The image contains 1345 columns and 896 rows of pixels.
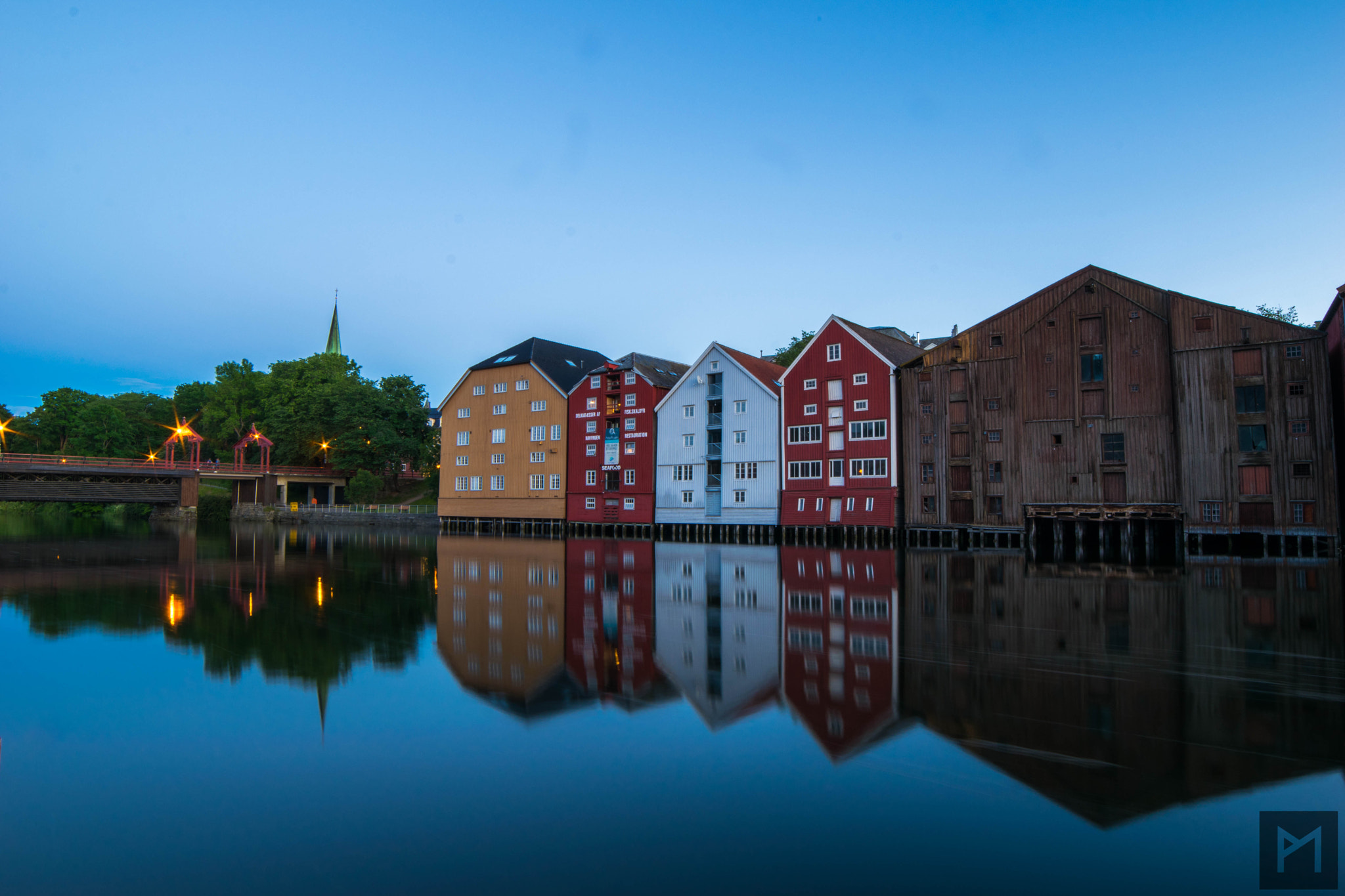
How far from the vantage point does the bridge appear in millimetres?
58281

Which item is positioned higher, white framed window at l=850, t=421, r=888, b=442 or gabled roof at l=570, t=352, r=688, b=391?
gabled roof at l=570, t=352, r=688, b=391

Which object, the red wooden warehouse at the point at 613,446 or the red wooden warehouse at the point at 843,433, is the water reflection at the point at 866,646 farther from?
the red wooden warehouse at the point at 613,446

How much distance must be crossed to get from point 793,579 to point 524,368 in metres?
39.2

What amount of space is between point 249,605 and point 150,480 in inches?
2480

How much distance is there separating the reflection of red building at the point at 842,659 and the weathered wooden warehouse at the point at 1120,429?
19.7 metres

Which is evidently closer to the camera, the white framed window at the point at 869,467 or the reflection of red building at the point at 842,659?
the reflection of red building at the point at 842,659

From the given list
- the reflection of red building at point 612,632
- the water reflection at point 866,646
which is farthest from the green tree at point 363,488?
the reflection of red building at point 612,632

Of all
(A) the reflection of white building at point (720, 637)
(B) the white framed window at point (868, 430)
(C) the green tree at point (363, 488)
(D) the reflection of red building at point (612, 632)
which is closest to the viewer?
(A) the reflection of white building at point (720, 637)

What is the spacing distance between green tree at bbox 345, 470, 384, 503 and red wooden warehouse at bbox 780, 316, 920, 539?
4257 centimetres

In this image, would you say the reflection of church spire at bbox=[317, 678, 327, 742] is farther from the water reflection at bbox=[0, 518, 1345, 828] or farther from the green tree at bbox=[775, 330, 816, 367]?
the green tree at bbox=[775, 330, 816, 367]

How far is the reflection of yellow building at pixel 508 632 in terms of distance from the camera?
337 inches

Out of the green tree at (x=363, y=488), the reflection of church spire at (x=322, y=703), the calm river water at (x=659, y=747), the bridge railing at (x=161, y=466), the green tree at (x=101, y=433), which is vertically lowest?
the reflection of church spire at (x=322, y=703)

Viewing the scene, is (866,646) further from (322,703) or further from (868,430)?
(868,430)

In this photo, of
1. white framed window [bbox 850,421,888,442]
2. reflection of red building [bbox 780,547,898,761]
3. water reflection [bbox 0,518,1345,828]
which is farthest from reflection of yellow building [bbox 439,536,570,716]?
white framed window [bbox 850,421,888,442]
